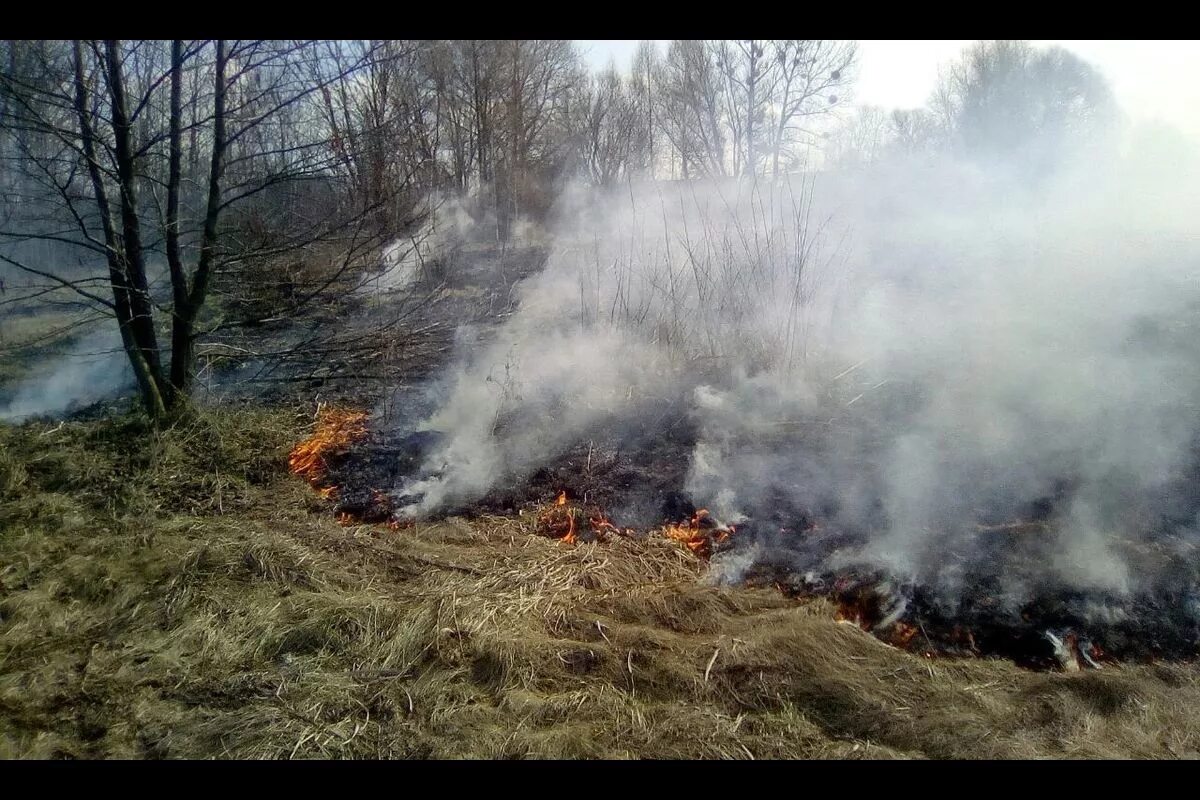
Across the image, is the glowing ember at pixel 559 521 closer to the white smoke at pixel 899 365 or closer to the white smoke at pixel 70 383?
the white smoke at pixel 899 365

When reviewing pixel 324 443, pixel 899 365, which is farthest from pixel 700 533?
pixel 899 365

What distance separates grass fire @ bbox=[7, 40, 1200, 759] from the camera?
2.59m

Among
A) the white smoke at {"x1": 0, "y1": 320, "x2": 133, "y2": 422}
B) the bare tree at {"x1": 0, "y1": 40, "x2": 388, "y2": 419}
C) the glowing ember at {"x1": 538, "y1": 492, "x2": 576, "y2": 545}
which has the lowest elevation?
the glowing ember at {"x1": 538, "y1": 492, "x2": 576, "y2": 545}

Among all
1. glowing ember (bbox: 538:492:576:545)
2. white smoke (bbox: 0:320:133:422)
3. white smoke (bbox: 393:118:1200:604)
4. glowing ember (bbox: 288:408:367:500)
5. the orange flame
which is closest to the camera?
the orange flame

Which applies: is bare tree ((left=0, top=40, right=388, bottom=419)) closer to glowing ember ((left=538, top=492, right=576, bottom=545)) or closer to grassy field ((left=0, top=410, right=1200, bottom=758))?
grassy field ((left=0, top=410, right=1200, bottom=758))

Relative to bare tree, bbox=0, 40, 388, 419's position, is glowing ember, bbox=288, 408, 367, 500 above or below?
below

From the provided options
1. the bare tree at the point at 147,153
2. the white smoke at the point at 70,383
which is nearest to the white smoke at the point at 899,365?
the bare tree at the point at 147,153

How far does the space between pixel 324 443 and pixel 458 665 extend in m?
3.49

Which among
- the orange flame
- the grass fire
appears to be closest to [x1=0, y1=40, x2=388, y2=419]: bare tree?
the grass fire

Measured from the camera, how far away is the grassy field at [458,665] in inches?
94.6

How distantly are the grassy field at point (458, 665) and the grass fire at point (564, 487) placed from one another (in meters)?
0.02

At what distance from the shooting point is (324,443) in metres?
5.61

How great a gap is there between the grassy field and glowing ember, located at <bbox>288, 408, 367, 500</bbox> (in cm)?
92

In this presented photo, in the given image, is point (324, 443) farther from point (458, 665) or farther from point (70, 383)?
point (70, 383)
